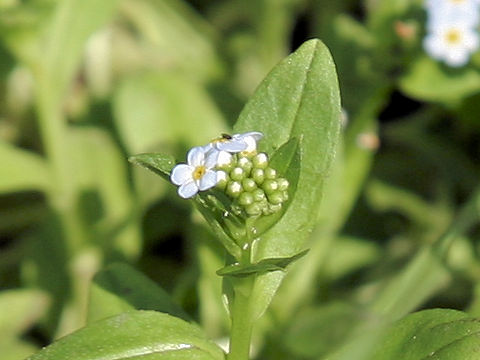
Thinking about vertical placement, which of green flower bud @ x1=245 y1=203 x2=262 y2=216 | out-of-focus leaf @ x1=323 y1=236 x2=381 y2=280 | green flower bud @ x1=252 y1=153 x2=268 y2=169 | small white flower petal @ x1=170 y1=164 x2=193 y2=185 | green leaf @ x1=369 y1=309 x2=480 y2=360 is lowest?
out-of-focus leaf @ x1=323 y1=236 x2=381 y2=280

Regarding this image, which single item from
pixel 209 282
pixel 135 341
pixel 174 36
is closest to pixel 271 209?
pixel 135 341

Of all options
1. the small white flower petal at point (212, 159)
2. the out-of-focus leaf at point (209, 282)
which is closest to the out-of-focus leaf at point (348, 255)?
the out-of-focus leaf at point (209, 282)

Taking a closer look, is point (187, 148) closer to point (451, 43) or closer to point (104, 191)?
point (104, 191)

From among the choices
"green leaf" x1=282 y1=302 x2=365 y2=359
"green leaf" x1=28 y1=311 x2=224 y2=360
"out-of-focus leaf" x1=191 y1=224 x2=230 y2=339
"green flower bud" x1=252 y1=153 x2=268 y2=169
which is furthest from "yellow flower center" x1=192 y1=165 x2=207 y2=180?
"green leaf" x1=282 y1=302 x2=365 y2=359

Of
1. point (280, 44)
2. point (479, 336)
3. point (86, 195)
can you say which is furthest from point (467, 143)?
point (479, 336)

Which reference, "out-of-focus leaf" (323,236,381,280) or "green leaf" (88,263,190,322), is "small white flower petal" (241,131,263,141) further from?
"out-of-focus leaf" (323,236,381,280)

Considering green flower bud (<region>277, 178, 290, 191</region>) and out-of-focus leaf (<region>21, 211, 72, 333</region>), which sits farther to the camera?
out-of-focus leaf (<region>21, 211, 72, 333</region>)

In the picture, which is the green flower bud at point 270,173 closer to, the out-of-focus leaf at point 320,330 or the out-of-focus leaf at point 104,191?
the out-of-focus leaf at point 320,330
